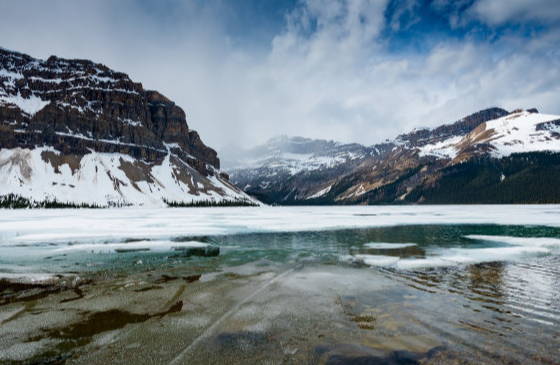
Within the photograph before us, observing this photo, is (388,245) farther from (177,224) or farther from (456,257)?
(177,224)

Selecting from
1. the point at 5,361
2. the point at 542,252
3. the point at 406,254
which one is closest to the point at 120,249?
the point at 5,361

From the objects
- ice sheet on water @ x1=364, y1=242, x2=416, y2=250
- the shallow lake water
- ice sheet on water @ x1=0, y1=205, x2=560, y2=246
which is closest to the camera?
the shallow lake water

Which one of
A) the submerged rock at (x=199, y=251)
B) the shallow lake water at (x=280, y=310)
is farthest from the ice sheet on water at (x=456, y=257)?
the submerged rock at (x=199, y=251)

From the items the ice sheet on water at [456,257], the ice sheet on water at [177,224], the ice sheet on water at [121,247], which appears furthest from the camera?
the ice sheet on water at [177,224]

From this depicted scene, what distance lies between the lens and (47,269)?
17438 mm

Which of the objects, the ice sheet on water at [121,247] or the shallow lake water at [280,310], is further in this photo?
the ice sheet on water at [121,247]

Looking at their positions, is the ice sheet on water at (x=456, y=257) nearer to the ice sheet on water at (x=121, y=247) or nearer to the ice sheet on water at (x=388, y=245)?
the ice sheet on water at (x=388, y=245)

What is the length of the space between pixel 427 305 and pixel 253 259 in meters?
12.5

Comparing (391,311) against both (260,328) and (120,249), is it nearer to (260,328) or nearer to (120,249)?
(260,328)

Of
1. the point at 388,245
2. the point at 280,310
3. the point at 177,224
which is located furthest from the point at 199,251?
the point at 177,224

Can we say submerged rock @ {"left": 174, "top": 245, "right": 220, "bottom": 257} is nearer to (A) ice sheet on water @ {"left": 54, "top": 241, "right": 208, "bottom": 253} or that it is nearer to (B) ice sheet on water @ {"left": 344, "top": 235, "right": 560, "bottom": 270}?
(A) ice sheet on water @ {"left": 54, "top": 241, "right": 208, "bottom": 253}

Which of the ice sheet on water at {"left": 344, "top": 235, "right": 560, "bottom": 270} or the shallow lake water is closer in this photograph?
the shallow lake water

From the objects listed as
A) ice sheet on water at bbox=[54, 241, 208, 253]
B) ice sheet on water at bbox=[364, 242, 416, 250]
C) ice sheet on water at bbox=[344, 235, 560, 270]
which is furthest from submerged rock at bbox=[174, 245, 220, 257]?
ice sheet on water at bbox=[364, 242, 416, 250]

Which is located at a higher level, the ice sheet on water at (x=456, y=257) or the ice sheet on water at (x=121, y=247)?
the ice sheet on water at (x=456, y=257)
